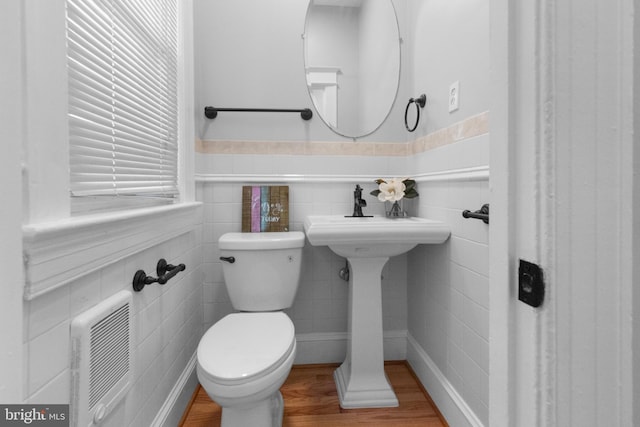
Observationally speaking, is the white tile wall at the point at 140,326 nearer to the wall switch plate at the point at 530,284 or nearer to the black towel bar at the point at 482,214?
the wall switch plate at the point at 530,284

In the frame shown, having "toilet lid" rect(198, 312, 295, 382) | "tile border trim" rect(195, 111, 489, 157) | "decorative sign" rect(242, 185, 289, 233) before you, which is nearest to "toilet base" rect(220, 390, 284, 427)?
"toilet lid" rect(198, 312, 295, 382)

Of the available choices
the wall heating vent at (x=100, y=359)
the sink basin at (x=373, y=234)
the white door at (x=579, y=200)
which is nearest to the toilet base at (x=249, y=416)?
the wall heating vent at (x=100, y=359)

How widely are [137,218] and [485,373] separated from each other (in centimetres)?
120

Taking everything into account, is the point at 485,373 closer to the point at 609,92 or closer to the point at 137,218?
the point at 609,92

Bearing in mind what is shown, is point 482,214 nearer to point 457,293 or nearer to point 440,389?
point 457,293

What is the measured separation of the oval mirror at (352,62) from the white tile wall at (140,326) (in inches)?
36.7

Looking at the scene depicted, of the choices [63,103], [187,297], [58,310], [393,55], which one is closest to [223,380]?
[58,310]

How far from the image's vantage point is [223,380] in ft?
3.23

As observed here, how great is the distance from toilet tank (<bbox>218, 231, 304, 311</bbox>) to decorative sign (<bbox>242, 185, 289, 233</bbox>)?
21cm

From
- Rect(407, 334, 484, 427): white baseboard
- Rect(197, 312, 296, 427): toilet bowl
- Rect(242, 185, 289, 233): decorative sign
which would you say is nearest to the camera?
Rect(197, 312, 296, 427): toilet bowl

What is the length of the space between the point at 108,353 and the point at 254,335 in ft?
1.63

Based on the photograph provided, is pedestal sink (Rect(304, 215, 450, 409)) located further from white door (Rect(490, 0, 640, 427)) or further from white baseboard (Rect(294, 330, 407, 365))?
white door (Rect(490, 0, 640, 427))

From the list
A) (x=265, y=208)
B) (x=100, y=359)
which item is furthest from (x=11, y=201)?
(x=265, y=208)

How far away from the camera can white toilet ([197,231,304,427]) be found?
3.30ft
